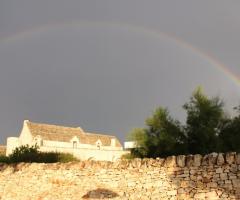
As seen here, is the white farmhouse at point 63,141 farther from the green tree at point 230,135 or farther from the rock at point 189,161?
the rock at point 189,161

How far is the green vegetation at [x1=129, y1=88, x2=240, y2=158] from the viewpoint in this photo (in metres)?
31.5

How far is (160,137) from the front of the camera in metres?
33.0

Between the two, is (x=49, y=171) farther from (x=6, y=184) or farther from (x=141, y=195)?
A: (x=141, y=195)

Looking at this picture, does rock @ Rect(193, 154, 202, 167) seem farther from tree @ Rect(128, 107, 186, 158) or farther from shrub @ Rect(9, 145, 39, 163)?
shrub @ Rect(9, 145, 39, 163)

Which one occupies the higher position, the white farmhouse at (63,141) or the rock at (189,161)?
the white farmhouse at (63,141)

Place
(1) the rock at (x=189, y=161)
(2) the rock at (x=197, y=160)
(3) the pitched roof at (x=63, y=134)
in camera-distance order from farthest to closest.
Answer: (3) the pitched roof at (x=63, y=134)
(1) the rock at (x=189, y=161)
(2) the rock at (x=197, y=160)

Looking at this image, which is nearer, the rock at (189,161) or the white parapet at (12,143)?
the rock at (189,161)

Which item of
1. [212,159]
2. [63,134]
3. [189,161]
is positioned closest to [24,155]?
[63,134]

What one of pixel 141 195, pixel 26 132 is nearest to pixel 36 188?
pixel 141 195

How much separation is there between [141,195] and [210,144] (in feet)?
53.2

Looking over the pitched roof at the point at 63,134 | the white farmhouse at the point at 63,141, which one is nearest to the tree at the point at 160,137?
the white farmhouse at the point at 63,141

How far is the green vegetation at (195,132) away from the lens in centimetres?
3148

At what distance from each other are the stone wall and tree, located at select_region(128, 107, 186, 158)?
47.5 ft

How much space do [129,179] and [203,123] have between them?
1710 centimetres
